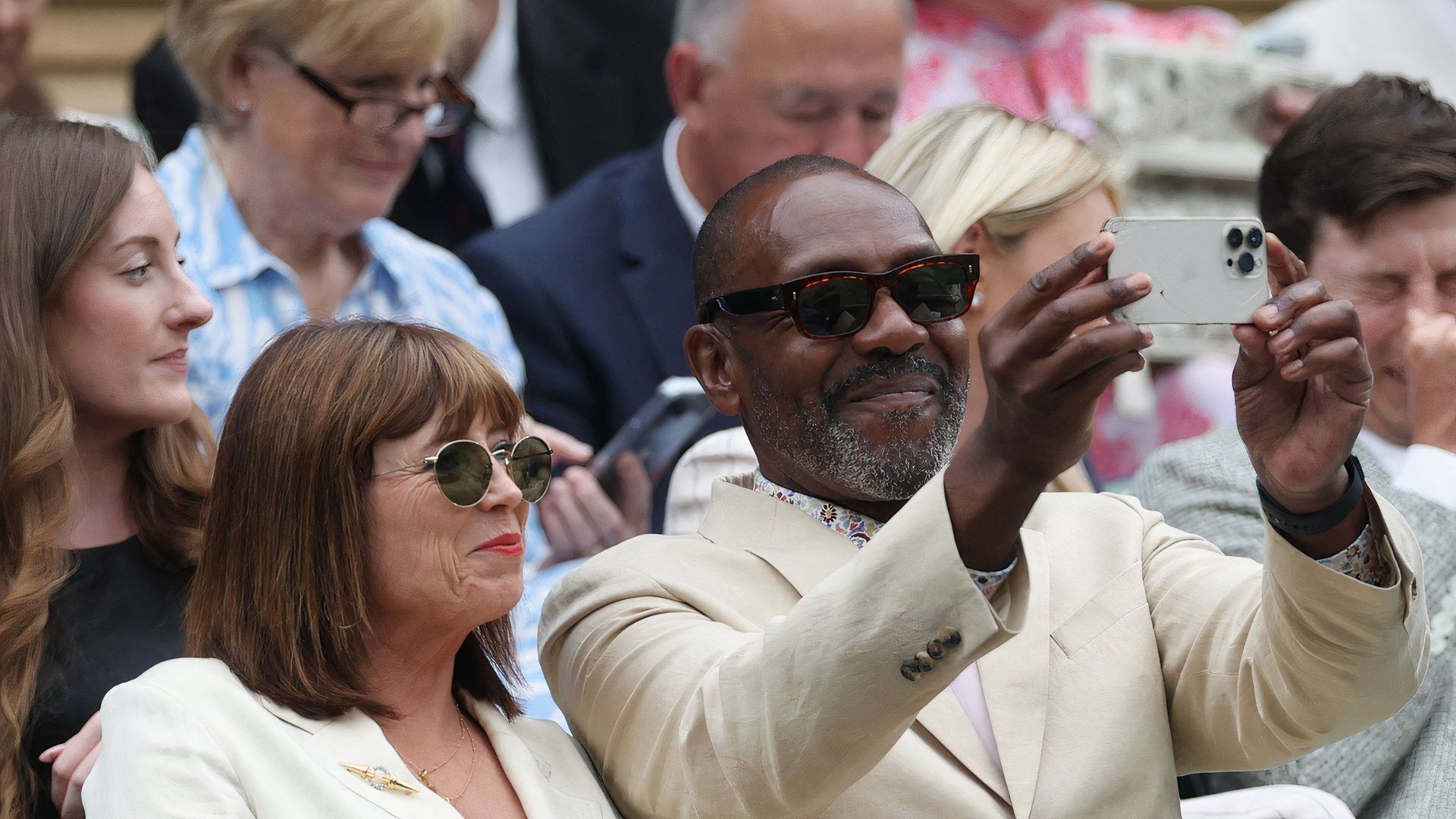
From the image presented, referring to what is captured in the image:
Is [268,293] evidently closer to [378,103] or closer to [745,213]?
[378,103]

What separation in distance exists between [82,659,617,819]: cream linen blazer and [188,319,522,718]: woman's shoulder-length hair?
0.06 m

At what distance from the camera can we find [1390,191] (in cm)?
357

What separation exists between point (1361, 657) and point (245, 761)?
4.83 feet

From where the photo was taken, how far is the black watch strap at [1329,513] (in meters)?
2.18

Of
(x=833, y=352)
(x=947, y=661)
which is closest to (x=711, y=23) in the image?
(x=833, y=352)

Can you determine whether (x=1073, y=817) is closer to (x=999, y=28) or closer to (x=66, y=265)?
(x=66, y=265)

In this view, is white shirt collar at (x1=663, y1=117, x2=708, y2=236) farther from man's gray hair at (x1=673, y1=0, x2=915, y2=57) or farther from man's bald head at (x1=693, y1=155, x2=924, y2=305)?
man's bald head at (x1=693, y1=155, x2=924, y2=305)

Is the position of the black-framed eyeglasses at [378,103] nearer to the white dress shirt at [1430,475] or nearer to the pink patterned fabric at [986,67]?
the pink patterned fabric at [986,67]

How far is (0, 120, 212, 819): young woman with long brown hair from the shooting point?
2.80 meters

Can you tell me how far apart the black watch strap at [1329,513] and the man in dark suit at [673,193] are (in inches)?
96.4

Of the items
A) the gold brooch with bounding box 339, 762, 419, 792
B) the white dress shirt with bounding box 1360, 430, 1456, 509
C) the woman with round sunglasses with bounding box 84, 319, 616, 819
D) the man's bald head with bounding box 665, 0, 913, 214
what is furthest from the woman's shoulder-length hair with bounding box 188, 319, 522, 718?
the man's bald head with bounding box 665, 0, 913, 214

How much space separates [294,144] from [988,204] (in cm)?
164

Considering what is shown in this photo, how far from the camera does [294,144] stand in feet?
13.5

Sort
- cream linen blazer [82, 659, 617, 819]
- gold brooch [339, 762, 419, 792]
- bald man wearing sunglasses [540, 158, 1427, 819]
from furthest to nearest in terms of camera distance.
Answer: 1. gold brooch [339, 762, 419, 792]
2. cream linen blazer [82, 659, 617, 819]
3. bald man wearing sunglasses [540, 158, 1427, 819]
